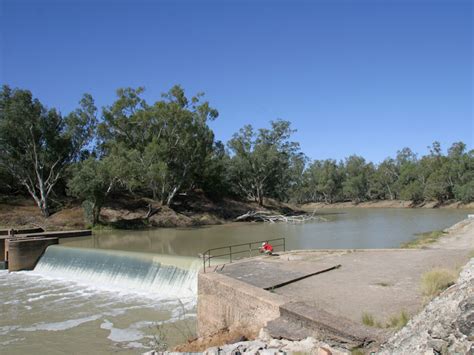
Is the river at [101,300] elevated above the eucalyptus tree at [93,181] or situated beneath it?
situated beneath

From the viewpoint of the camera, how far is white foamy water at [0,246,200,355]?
12.2 m

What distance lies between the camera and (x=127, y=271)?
18.9 metres

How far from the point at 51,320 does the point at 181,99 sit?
1454 inches

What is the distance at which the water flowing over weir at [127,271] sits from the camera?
16812 mm

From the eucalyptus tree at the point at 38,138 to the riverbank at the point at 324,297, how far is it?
3255 centimetres

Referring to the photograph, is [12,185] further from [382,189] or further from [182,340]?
[382,189]

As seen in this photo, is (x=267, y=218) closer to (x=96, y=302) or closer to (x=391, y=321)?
(x=96, y=302)

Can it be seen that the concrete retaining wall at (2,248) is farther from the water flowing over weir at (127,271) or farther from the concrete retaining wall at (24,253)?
the water flowing over weir at (127,271)

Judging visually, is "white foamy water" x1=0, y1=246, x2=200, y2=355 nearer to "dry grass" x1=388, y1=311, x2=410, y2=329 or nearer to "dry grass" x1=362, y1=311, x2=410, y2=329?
"dry grass" x1=362, y1=311, x2=410, y2=329

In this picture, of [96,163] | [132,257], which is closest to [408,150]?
[96,163]

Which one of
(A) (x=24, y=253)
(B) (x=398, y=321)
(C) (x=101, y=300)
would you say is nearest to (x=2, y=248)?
(A) (x=24, y=253)

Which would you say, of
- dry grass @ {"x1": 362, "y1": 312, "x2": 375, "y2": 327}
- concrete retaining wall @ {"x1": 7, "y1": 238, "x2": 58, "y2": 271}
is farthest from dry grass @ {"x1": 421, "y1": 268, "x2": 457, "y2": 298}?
concrete retaining wall @ {"x1": 7, "y1": 238, "x2": 58, "y2": 271}

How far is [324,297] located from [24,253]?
69.5ft

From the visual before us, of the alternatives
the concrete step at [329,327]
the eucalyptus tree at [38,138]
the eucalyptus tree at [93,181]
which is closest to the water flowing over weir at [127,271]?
the concrete step at [329,327]
